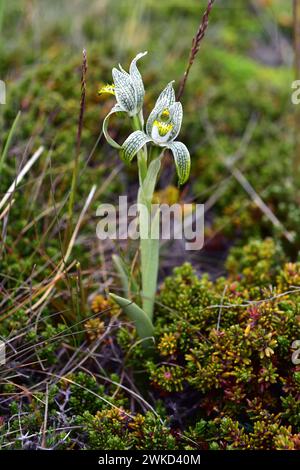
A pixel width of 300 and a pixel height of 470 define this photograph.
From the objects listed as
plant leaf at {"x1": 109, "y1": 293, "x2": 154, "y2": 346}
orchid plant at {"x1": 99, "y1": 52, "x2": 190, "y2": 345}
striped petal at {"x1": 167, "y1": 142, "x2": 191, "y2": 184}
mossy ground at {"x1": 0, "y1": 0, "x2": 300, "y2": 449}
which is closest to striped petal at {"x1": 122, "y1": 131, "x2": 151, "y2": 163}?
orchid plant at {"x1": 99, "y1": 52, "x2": 190, "y2": 345}

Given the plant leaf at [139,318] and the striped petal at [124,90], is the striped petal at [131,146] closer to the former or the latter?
the striped petal at [124,90]

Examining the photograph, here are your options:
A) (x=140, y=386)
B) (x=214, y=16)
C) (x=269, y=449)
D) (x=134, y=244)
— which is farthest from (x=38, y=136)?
(x=214, y=16)

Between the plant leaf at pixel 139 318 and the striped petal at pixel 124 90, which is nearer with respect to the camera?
the striped petal at pixel 124 90

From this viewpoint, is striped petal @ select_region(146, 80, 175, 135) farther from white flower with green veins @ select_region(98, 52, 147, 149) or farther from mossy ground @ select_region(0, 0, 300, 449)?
mossy ground @ select_region(0, 0, 300, 449)

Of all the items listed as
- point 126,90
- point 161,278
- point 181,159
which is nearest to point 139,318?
point 181,159

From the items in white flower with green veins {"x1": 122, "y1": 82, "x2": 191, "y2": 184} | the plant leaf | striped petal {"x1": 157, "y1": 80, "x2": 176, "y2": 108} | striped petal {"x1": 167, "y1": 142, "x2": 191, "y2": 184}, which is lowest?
the plant leaf

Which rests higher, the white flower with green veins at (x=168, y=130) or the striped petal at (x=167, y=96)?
the striped petal at (x=167, y=96)

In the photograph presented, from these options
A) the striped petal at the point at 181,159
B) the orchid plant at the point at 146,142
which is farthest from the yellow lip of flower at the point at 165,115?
the striped petal at the point at 181,159

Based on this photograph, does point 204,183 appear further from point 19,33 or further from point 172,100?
point 19,33
